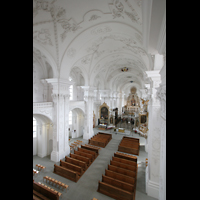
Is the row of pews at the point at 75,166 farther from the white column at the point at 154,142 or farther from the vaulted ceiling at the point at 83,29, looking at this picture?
the vaulted ceiling at the point at 83,29

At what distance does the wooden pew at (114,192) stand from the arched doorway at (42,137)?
6.50 meters

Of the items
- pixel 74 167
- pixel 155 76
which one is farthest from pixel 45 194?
pixel 155 76

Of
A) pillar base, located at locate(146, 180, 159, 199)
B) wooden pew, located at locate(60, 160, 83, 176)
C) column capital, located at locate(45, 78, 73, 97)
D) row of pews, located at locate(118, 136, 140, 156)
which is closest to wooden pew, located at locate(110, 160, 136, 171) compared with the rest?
pillar base, located at locate(146, 180, 159, 199)

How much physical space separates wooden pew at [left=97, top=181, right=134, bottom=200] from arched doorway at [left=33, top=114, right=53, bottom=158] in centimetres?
650

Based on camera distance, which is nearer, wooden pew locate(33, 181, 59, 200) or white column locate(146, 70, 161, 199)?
wooden pew locate(33, 181, 59, 200)

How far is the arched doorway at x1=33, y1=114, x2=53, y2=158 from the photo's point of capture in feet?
34.5

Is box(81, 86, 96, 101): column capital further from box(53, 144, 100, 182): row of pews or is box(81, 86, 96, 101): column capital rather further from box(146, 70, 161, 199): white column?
box(146, 70, 161, 199): white column

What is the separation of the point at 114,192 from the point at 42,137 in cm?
759

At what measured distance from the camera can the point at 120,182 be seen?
20.3ft

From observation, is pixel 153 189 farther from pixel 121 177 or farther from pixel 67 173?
pixel 67 173
